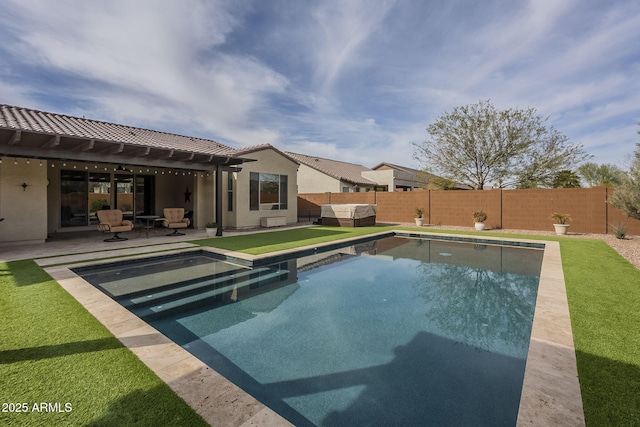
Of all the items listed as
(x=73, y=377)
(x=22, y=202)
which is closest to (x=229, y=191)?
(x=22, y=202)

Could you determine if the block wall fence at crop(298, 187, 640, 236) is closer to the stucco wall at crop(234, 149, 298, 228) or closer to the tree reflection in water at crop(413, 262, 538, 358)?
the stucco wall at crop(234, 149, 298, 228)

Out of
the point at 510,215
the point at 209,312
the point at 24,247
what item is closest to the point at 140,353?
the point at 209,312

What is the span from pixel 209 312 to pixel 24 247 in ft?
26.1

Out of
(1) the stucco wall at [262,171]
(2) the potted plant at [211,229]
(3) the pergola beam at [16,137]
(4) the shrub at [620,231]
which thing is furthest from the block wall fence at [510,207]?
(3) the pergola beam at [16,137]

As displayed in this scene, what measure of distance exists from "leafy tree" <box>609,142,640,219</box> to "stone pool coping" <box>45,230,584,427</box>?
7741mm

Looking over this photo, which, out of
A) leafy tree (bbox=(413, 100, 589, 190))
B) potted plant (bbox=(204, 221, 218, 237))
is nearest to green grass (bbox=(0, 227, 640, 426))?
potted plant (bbox=(204, 221, 218, 237))

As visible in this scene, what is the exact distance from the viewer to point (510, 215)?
A: 46.6ft

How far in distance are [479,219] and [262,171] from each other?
10672mm

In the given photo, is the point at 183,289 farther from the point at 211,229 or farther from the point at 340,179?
the point at 340,179

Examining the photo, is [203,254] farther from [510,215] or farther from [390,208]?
A: [510,215]

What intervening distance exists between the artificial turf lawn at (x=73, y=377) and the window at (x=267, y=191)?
1022 centimetres

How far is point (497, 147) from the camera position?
20406mm

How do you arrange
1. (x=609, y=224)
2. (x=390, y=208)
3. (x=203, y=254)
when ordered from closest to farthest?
(x=203, y=254) → (x=609, y=224) → (x=390, y=208)

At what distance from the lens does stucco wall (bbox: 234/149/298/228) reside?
13211 millimetres
